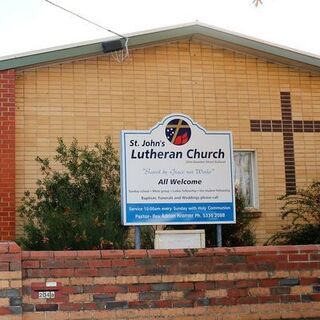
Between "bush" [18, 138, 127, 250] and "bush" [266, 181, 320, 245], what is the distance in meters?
4.02

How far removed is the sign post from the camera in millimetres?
9906

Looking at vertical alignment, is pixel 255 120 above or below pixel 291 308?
above

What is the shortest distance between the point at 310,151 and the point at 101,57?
16.6 feet

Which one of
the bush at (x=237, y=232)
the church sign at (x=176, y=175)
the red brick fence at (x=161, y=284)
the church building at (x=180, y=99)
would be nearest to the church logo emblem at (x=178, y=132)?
the church sign at (x=176, y=175)

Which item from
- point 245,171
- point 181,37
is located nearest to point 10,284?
point 245,171

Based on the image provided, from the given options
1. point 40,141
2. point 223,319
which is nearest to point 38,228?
point 40,141

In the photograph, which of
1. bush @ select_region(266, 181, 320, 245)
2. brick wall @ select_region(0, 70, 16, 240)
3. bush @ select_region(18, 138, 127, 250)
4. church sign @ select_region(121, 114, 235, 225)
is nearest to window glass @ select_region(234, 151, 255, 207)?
bush @ select_region(266, 181, 320, 245)

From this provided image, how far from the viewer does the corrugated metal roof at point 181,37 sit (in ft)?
45.9

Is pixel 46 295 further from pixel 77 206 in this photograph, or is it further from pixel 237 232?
pixel 237 232

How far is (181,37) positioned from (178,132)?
555 centimetres

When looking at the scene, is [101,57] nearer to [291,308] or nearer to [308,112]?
[308,112]

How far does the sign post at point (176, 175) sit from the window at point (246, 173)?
204 inches

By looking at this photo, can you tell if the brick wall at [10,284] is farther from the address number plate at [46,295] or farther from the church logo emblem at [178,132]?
the church logo emblem at [178,132]

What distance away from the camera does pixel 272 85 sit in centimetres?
1583
